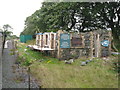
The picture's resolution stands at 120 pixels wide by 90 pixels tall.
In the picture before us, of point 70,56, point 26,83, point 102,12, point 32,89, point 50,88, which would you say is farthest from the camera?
point 102,12

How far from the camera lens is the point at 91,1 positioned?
14.7 meters

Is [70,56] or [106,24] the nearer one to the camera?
[70,56]

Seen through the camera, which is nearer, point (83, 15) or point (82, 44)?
point (82, 44)

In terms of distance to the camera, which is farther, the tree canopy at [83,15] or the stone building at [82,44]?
the tree canopy at [83,15]

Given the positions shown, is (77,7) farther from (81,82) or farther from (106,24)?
(81,82)

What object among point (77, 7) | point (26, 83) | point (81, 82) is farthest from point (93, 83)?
point (77, 7)

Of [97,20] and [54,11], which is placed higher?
[54,11]

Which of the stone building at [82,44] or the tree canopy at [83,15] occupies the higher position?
the tree canopy at [83,15]

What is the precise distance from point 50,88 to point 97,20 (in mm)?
13306

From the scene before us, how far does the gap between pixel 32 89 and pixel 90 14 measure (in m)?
11.7

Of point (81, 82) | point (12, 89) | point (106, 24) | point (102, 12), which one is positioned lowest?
point (12, 89)

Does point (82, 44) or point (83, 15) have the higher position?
point (83, 15)

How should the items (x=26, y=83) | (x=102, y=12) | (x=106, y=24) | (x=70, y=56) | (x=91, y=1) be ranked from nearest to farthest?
1. (x=26, y=83)
2. (x=70, y=56)
3. (x=91, y=1)
4. (x=102, y=12)
5. (x=106, y=24)

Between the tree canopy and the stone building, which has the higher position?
the tree canopy
